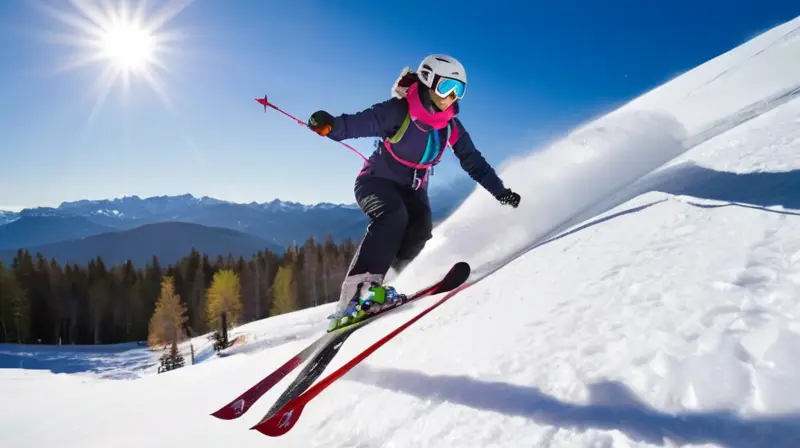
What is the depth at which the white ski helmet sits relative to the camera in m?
4.64

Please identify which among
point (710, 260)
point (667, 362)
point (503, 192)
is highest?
point (503, 192)

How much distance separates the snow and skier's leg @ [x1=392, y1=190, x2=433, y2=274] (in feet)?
2.65

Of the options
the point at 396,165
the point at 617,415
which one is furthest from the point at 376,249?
the point at 617,415

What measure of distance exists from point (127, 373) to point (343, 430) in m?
46.1

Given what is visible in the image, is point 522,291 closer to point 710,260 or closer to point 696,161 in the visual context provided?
point 710,260

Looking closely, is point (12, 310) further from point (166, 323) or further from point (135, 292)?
point (166, 323)

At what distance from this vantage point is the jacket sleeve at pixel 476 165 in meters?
5.74

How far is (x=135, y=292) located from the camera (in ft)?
184

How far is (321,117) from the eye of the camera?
175 inches

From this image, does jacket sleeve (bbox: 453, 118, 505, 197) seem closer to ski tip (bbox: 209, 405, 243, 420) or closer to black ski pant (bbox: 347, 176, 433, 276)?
black ski pant (bbox: 347, 176, 433, 276)

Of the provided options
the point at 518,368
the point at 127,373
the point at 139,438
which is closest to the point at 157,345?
the point at 127,373

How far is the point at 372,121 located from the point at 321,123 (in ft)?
1.93

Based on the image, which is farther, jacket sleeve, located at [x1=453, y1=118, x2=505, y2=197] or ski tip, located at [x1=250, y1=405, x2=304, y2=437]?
jacket sleeve, located at [x1=453, y1=118, x2=505, y2=197]

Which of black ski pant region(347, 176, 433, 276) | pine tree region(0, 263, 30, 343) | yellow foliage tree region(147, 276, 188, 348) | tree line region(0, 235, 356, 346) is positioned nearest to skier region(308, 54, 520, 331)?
black ski pant region(347, 176, 433, 276)
